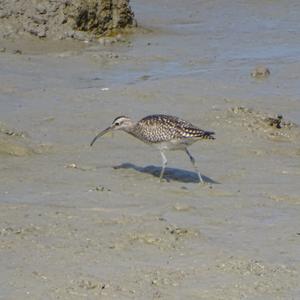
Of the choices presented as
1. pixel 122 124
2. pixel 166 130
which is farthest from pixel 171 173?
pixel 122 124

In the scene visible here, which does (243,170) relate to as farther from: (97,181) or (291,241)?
(291,241)

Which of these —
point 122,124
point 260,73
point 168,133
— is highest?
point 168,133

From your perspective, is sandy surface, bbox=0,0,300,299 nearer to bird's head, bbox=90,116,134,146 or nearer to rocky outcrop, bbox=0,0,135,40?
bird's head, bbox=90,116,134,146

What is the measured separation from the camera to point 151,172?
11.3 m

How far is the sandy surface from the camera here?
25.5 ft

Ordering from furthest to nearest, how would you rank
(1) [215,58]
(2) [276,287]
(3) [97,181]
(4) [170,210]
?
1. (1) [215,58]
2. (3) [97,181]
3. (4) [170,210]
4. (2) [276,287]

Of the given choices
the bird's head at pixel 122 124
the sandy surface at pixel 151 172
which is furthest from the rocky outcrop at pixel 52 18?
the bird's head at pixel 122 124

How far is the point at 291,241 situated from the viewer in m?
8.71

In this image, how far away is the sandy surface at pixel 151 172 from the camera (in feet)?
25.5

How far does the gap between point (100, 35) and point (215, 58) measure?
2510 mm

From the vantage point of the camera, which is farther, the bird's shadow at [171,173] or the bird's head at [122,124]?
the bird's head at [122,124]

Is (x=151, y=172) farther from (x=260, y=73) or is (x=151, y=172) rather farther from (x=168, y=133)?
(x=260, y=73)

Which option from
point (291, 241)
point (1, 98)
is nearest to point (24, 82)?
point (1, 98)

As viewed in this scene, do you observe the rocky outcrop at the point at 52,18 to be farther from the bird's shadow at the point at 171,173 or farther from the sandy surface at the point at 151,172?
the bird's shadow at the point at 171,173
